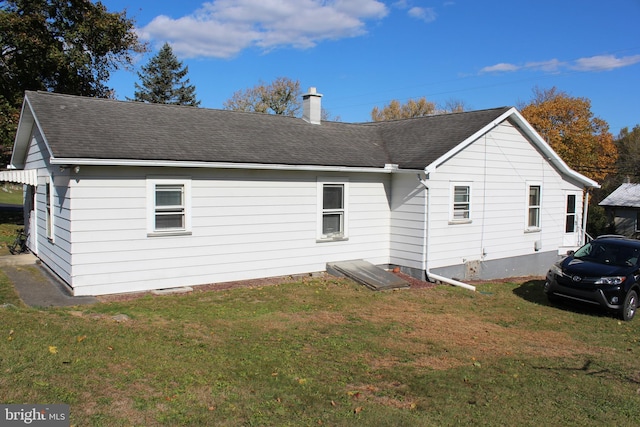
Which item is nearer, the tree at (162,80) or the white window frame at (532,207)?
the white window frame at (532,207)

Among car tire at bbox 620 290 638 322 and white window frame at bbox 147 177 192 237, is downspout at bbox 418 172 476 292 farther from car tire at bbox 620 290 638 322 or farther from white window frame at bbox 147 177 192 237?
white window frame at bbox 147 177 192 237

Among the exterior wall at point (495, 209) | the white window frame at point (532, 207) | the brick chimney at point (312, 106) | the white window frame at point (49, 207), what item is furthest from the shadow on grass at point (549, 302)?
the white window frame at point (49, 207)

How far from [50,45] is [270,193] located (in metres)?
13.0

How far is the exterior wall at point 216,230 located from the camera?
10156mm

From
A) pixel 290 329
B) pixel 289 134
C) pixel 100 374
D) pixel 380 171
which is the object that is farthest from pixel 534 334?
pixel 289 134

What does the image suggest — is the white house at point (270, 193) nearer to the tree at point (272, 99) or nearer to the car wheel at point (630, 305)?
the car wheel at point (630, 305)

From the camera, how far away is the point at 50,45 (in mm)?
19344

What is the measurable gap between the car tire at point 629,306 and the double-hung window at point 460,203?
4903 mm

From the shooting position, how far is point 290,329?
27.3ft

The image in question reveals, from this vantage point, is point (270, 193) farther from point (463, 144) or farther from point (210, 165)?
point (463, 144)

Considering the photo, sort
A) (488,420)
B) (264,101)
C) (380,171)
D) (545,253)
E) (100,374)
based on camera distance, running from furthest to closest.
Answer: (264,101)
(545,253)
(380,171)
(100,374)
(488,420)

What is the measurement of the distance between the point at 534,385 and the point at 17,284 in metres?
10.5

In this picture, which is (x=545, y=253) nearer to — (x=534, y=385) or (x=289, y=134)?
(x=289, y=134)

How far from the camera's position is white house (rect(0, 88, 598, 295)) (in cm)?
1037
